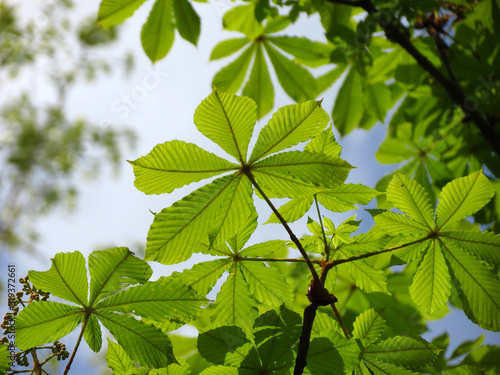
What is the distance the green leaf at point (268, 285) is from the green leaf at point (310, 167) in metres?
0.20

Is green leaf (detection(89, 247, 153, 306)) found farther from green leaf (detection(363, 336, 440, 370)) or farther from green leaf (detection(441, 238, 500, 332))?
green leaf (detection(441, 238, 500, 332))

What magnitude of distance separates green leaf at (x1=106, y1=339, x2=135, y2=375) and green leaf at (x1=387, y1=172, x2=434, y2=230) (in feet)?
2.09

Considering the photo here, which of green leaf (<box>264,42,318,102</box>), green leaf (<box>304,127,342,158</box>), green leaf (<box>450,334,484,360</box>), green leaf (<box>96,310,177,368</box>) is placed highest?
green leaf (<box>264,42,318,102</box>)

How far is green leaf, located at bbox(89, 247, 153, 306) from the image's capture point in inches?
26.7

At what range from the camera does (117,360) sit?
73 centimetres

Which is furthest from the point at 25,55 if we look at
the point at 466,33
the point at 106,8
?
the point at 466,33

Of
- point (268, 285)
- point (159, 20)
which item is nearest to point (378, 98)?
point (159, 20)

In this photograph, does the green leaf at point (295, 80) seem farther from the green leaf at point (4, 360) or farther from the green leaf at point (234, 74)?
the green leaf at point (4, 360)

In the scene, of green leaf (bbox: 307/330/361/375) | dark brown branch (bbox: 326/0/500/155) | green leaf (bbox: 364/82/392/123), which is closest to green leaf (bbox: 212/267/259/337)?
green leaf (bbox: 307/330/361/375)

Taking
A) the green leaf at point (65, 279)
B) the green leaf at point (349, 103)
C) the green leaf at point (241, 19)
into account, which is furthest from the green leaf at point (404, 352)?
the green leaf at point (241, 19)

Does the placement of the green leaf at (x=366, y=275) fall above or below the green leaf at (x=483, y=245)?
above

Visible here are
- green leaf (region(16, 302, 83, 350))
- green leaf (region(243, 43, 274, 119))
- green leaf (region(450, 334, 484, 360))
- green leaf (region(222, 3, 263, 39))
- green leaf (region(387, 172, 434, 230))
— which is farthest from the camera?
green leaf (region(243, 43, 274, 119))

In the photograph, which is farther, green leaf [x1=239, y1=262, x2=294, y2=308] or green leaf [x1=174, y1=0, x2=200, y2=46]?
green leaf [x1=174, y1=0, x2=200, y2=46]

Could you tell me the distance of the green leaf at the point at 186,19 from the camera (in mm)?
1435
